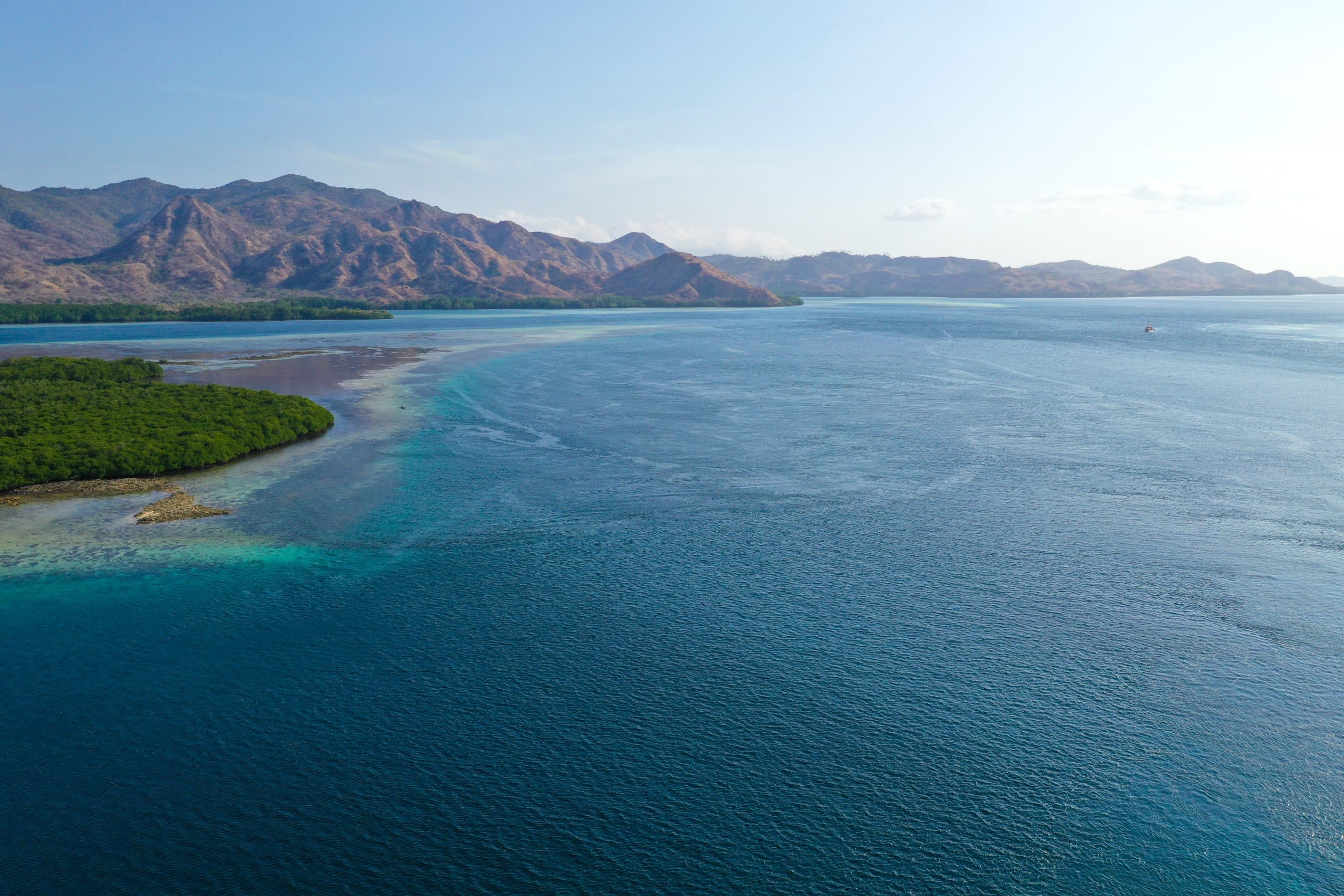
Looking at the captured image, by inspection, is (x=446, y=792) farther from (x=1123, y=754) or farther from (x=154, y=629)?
(x=1123, y=754)

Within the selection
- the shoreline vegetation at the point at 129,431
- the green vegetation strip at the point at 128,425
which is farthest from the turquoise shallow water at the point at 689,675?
the green vegetation strip at the point at 128,425

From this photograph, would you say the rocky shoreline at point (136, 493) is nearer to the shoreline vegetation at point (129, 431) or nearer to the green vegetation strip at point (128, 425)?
the shoreline vegetation at point (129, 431)

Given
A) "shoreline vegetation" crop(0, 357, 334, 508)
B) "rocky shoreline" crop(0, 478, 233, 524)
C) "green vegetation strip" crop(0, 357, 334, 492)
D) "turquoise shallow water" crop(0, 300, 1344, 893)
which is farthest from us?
"green vegetation strip" crop(0, 357, 334, 492)

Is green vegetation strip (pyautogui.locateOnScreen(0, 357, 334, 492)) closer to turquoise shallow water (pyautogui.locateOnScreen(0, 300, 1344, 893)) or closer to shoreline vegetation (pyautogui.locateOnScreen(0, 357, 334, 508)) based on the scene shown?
shoreline vegetation (pyautogui.locateOnScreen(0, 357, 334, 508))

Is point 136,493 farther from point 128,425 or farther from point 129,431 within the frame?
point 128,425

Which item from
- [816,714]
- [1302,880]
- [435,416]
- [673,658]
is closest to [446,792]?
[673,658]

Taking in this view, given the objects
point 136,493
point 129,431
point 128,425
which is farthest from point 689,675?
point 128,425

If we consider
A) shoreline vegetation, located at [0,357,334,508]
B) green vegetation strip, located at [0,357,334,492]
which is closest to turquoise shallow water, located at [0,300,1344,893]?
shoreline vegetation, located at [0,357,334,508]
